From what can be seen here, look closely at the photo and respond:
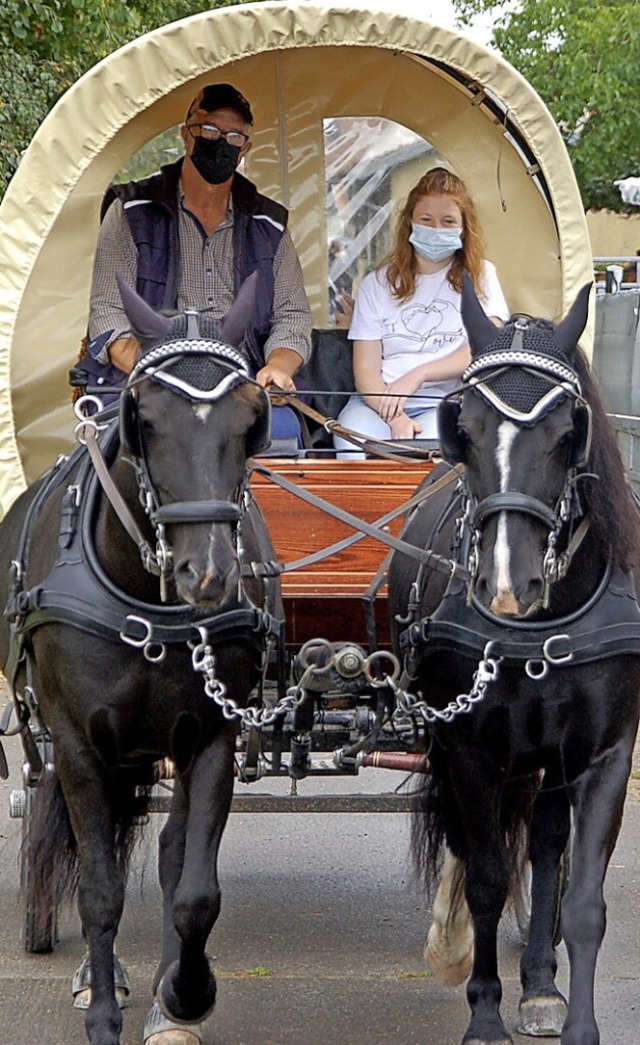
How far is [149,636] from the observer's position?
3.90 metres

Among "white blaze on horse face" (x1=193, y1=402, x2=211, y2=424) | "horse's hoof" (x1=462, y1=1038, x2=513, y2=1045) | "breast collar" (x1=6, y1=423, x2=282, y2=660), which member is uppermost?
"white blaze on horse face" (x1=193, y1=402, x2=211, y2=424)

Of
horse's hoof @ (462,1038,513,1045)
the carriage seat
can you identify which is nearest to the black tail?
horse's hoof @ (462,1038,513,1045)

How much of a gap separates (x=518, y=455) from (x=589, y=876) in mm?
1042

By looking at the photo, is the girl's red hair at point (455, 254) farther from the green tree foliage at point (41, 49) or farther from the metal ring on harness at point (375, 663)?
the green tree foliage at point (41, 49)

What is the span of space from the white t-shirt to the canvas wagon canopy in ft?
0.91

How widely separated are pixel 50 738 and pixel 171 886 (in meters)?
0.58

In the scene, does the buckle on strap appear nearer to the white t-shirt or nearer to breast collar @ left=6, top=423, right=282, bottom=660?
breast collar @ left=6, top=423, right=282, bottom=660

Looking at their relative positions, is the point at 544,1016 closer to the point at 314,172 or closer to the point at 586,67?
the point at 314,172

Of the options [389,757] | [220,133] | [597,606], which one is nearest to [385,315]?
[220,133]

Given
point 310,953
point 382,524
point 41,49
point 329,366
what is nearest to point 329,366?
point 329,366

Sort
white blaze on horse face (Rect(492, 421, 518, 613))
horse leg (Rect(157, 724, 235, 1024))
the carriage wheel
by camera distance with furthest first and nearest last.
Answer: the carriage wheel
horse leg (Rect(157, 724, 235, 1024))
white blaze on horse face (Rect(492, 421, 518, 613))

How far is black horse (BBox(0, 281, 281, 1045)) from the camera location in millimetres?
3602

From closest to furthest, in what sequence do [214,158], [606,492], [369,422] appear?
[606,492] → [214,158] → [369,422]

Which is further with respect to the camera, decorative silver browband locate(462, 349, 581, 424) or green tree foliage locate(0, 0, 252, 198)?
green tree foliage locate(0, 0, 252, 198)
